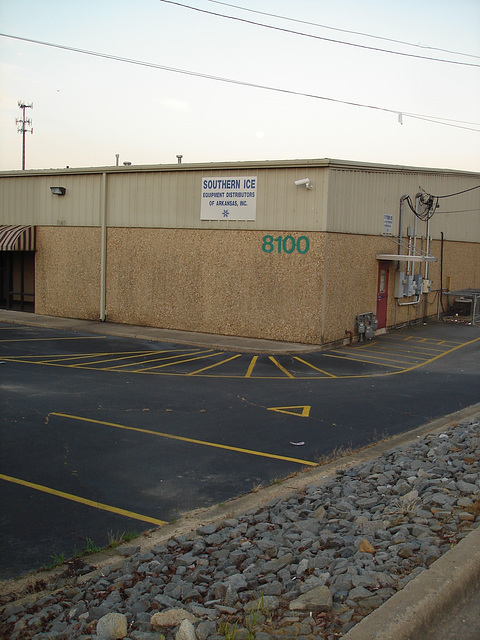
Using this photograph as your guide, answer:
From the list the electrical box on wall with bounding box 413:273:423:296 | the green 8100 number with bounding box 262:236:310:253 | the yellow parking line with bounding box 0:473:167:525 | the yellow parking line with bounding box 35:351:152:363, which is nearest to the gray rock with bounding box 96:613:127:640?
the yellow parking line with bounding box 0:473:167:525

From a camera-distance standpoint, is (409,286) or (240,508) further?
(409,286)

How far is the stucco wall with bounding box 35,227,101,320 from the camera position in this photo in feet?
82.2

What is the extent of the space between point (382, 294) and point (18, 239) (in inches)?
574

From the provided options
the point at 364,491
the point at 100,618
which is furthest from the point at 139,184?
the point at 100,618

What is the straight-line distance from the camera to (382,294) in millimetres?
23359

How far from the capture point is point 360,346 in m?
20.8

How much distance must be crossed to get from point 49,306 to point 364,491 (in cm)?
2152

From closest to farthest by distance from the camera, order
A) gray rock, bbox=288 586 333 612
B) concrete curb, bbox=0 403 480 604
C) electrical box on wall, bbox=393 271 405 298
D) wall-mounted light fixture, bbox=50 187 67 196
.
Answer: gray rock, bbox=288 586 333 612, concrete curb, bbox=0 403 480 604, electrical box on wall, bbox=393 271 405 298, wall-mounted light fixture, bbox=50 187 67 196

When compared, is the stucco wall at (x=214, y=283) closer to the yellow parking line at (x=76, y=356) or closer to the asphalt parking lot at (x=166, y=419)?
the asphalt parking lot at (x=166, y=419)

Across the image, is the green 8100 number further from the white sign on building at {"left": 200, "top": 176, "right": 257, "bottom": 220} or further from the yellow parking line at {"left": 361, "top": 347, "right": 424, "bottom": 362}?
the yellow parking line at {"left": 361, "top": 347, "right": 424, "bottom": 362}

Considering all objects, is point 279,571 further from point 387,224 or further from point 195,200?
point 387,224

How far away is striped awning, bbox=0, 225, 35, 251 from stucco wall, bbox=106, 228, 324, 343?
13.3 ft

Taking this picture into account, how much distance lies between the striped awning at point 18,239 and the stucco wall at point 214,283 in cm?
407

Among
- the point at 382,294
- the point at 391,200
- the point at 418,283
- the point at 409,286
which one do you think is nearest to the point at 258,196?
the point at 391,200
